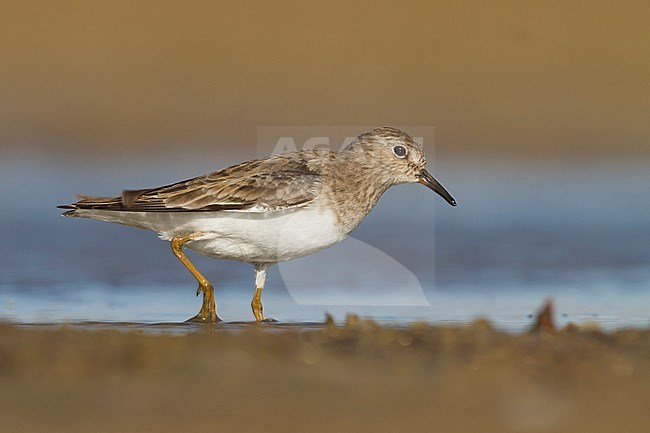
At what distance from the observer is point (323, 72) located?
68.1ft

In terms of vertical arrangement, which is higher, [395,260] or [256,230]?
[395,260]

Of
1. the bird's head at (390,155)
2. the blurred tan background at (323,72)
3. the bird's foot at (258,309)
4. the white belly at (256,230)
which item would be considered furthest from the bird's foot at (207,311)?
the blurred tan background at (323,72)

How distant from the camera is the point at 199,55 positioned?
20984mm

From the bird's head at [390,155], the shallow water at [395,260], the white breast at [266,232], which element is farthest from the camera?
the shallow water at [395,260]

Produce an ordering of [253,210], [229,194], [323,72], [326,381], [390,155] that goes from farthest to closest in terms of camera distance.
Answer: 1. [323,72]
2. [390,155]
3. [229,194]
4. [253,210]
5. [326,381]

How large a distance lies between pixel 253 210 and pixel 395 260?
4.07m

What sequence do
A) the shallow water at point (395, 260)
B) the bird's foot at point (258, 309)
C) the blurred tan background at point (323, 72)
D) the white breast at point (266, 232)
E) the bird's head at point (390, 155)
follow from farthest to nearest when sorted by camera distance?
the blurred tan background at point (323, 72) → the shallow water at point (395, 260) → the bird's head at point (390, 155) → the bird's foot at point (258, 309) → the white breast at point (266, 232)

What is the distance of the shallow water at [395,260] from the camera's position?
11.1 m

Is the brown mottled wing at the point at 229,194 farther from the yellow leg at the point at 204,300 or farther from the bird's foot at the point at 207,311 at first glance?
the bird's foot at the point at 207,311

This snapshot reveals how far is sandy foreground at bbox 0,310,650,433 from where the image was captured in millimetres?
6777

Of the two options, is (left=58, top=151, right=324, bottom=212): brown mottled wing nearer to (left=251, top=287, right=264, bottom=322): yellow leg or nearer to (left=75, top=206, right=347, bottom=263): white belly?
(left=75, top=206, right=347, bottom=263): white belly

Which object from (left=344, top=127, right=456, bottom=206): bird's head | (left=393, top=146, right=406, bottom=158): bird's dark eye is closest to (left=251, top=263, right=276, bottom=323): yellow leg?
(left=344, top=127, right=456, bottom=206): bird's head

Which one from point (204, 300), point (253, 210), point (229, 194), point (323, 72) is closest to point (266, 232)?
point (253, 210)

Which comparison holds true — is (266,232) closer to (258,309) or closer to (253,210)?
(253,210)
